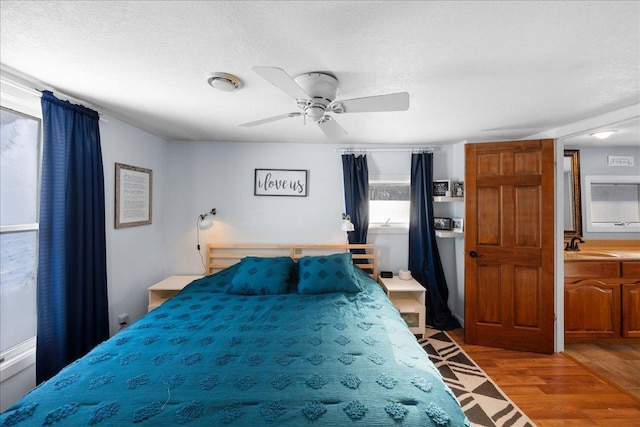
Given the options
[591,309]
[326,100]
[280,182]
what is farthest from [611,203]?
[280,182]

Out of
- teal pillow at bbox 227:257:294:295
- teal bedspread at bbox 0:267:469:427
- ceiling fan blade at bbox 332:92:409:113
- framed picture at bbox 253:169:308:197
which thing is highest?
ceiling fan blade at bbox 332:92:409:113

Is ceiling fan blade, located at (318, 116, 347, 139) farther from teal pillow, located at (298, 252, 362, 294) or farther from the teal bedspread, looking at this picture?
the teal bedspread

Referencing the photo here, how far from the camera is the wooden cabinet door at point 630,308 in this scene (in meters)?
2.69

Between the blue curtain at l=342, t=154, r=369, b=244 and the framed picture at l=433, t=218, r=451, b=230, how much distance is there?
873 millimetres

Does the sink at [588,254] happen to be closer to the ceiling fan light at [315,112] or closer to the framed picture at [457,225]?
the framed picture at [457,225]

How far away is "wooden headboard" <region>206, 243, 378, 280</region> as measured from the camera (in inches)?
123

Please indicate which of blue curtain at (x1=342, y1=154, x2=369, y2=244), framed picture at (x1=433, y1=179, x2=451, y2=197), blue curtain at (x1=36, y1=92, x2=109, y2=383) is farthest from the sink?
blue curtain at (x1=36, y1=92, x2=109, y2=383)

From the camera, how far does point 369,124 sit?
248 cm

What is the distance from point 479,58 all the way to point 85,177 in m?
2.85

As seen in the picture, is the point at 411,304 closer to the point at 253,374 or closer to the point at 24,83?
the point at 253,374

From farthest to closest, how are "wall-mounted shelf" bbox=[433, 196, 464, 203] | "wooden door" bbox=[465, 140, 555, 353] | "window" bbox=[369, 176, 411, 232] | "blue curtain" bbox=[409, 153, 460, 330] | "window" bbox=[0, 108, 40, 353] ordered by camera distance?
"window" bbox=[369, 176, 411, 232] < "blue curtain" bbox=[409, 153, 460, 330] < "wall-mounted shelf" bbox=[433, 196, 464, 203] < "wooden door" bbox=[465, 140, 555, 353] < "window" bbox=[0, 108, 40, 353]

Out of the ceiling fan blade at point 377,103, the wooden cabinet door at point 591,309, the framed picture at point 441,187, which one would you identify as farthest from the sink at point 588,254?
the ceiling fan blade at point 377,103

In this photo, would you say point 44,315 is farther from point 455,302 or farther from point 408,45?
point 455,302

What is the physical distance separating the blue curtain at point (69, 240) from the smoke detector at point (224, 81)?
120 cm
